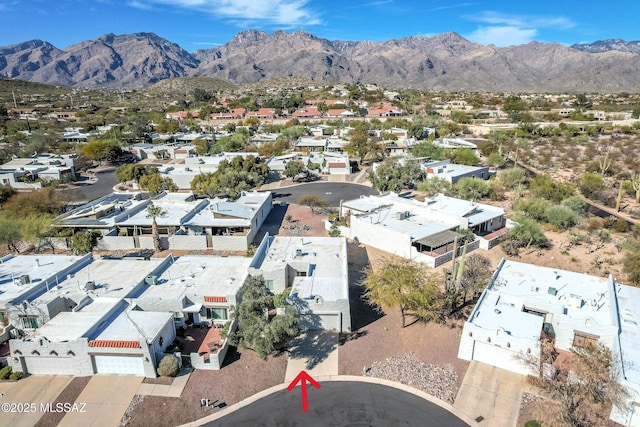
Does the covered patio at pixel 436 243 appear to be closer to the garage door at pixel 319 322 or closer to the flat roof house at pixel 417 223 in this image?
the flat roof house at pixel 417 223

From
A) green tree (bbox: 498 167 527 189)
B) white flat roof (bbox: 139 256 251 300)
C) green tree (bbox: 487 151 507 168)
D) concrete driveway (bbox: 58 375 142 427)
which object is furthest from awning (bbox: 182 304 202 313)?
green tree (bbox: 487 151 507 168)

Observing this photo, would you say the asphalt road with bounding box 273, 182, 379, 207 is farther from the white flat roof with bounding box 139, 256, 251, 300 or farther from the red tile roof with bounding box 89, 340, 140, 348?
the red tile roof with bounding box 89, 340, 140, 348

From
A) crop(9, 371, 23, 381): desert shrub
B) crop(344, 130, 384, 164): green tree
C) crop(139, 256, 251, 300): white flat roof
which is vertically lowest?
crop(9, 371, 23, 381): desert shrub

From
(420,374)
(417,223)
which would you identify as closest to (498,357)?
(420,374)

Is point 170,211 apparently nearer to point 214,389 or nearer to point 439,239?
point 214,389

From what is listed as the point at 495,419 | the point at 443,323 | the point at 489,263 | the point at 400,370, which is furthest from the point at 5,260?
the point at 489,263

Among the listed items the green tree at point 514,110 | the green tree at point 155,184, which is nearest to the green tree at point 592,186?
the green tree at point 155,184

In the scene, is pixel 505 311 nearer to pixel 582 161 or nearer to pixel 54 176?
pixel 582 161
